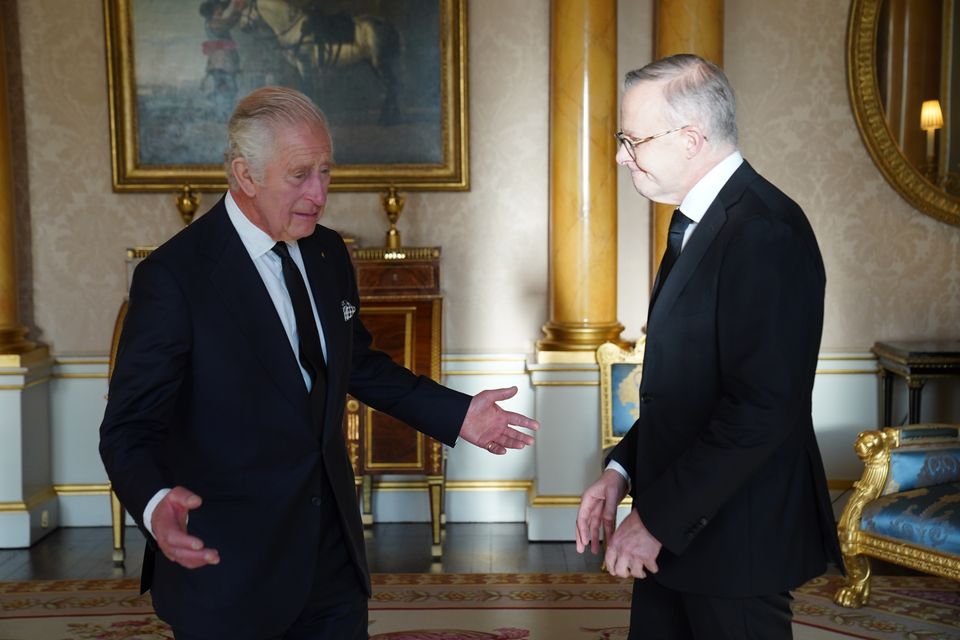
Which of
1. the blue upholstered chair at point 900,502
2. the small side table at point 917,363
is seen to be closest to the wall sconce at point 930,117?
the small side table at point 917,363

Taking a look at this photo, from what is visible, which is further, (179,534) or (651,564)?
(651,564)

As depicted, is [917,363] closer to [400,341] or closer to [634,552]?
[400,341]

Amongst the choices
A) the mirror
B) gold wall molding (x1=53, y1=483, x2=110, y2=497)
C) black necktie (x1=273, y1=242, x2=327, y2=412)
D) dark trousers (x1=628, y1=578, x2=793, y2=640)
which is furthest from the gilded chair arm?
gold wall molding (x1=53, y1=483, x2=110, y2=497)

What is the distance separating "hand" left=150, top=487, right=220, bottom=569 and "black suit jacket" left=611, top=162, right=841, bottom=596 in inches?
34.1

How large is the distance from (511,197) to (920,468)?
259cm

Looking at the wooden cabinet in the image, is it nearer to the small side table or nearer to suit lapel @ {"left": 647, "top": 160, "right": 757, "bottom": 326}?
the small side table

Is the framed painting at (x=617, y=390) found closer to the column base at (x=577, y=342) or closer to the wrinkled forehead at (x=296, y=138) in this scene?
the column base at (x=577, y=342)

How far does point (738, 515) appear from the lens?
2.17 metres

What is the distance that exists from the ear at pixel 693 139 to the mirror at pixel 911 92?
4072 millimetres

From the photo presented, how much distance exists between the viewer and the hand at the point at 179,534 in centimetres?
197

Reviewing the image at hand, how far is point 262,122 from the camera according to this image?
234cm

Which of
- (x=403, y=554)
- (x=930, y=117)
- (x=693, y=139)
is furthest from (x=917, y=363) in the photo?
(x=693, y=139)

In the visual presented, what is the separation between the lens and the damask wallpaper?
591 cm

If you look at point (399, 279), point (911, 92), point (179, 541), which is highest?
point (911, 92)
